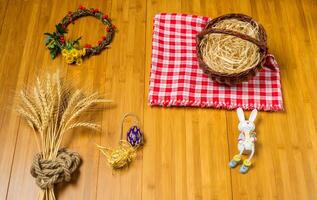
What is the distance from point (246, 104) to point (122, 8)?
67 centimetres

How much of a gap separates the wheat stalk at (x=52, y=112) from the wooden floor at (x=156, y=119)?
4 centimetres

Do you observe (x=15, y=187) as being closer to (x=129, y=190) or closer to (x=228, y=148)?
(x=129, y=190)

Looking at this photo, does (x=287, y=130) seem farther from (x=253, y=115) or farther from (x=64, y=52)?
(x=64, y=52)

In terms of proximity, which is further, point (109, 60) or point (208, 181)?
point (109, 60)

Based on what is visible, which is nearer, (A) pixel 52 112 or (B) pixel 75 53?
(A) pixel 52 112

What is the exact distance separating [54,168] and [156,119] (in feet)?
1.28

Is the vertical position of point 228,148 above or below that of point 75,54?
below

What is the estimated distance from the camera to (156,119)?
1206 millimetres

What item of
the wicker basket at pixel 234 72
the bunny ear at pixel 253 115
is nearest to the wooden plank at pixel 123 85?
the wicker basket at pixel 234 72

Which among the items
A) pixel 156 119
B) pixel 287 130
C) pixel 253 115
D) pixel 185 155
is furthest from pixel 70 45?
pixel 287 130

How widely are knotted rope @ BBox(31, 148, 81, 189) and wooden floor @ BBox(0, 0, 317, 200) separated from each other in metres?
0.05

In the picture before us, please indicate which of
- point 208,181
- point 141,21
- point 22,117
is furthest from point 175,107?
point 22,117

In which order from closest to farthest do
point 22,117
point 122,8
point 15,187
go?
point 15,187 < point 22,117 < point 122,8

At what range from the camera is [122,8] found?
1438 mm
